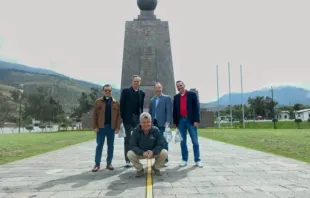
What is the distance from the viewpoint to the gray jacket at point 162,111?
8461mm

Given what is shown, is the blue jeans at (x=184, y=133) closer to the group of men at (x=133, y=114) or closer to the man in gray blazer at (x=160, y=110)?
the group of men at (x=133, y=114)

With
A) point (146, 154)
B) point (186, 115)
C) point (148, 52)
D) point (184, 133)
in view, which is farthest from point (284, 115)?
point (146, 154)

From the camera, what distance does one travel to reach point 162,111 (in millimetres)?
8508

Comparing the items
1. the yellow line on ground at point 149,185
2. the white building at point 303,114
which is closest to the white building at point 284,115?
the white building at point 303,114

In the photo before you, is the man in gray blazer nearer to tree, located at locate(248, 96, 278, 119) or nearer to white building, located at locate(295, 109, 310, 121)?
tree, located at locate(248, 96, 278, 119)

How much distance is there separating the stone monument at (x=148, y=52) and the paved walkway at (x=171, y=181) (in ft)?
106

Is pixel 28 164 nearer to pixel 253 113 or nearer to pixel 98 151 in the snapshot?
pixel 98 151

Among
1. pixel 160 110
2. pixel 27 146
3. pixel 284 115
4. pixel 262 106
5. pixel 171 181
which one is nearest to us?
pixel 171 181

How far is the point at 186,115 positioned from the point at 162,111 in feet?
2.13

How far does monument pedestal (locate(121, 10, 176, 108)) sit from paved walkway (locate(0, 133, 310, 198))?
3250cm

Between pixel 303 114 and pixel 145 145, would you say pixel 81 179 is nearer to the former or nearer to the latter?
pixel 145 145

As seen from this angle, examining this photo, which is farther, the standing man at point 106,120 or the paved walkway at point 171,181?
the standing man at point 106,120

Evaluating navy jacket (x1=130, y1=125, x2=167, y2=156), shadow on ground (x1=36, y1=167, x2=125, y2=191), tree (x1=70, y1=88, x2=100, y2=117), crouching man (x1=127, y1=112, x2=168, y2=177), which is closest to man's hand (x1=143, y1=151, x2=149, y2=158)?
crouching man (x1=127, y1=112, x2=168, y2=177)

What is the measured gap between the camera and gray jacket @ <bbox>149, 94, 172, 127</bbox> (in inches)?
333
